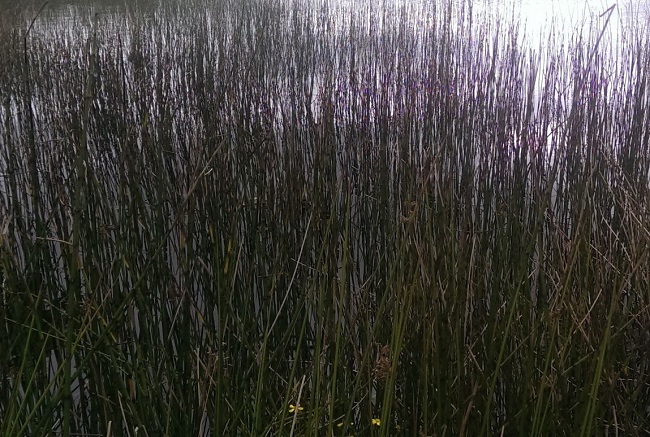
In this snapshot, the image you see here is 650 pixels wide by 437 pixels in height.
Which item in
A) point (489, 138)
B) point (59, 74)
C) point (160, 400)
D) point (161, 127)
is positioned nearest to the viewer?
point (160, 400)

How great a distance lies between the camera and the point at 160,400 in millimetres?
1133

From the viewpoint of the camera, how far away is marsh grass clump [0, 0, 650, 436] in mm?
1069

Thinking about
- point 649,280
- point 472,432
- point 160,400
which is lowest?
point 472,432

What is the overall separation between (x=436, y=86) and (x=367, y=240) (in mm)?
1366

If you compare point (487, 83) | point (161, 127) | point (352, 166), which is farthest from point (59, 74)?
point (487, 83)

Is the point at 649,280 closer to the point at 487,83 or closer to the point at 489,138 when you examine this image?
the point at 489,138

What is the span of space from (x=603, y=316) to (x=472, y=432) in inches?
15.8

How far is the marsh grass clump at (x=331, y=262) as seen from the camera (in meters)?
1.07

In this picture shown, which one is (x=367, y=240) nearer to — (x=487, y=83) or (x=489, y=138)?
(x=489, y=138)

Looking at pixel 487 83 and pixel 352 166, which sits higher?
pixel 487 83

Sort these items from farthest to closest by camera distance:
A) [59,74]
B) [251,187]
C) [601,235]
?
[59,74]
[251,187]
[601,235]

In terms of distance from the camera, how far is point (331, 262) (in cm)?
148

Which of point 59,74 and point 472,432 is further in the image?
point 59,74

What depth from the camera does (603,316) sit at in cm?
135
